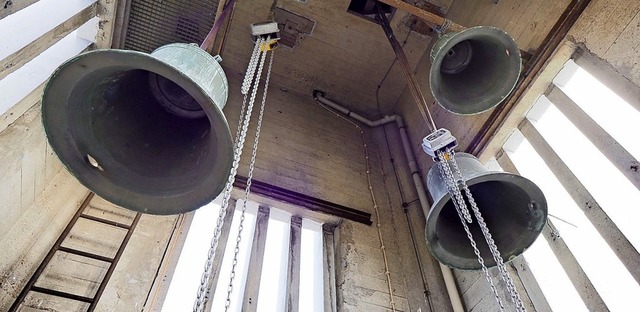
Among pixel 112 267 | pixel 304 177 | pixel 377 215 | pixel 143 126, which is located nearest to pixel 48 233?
pixel 112 267

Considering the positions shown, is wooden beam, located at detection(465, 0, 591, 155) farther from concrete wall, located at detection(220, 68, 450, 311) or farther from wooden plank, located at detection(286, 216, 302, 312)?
wooden plank, located at detection(286, 216, 302, 312)

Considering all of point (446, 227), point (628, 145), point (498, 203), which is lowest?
point (446, 227)

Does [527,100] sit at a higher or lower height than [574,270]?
higher

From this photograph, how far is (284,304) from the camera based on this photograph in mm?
2615

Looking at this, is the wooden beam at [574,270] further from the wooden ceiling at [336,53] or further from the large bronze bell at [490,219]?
the wooden ceiling at [336,53]

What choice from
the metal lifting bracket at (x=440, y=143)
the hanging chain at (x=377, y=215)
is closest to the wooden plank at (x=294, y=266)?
the hanging chain at (x=377, y=215)

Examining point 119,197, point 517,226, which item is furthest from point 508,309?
point 119,197

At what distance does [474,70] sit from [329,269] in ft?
5.80

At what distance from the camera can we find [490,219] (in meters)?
2.06

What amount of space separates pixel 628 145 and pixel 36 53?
3264mm

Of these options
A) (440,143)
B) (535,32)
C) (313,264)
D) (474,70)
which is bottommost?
(313,264)

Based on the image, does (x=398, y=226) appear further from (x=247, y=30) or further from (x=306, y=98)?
(x=247, y=30)

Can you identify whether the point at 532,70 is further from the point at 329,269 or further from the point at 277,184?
the point at 277,184

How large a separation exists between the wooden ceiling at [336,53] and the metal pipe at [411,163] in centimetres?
23
